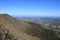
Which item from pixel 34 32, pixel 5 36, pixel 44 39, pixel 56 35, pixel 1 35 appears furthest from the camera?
pixel 56 35

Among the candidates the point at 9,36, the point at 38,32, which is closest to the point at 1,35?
the point at 9,36

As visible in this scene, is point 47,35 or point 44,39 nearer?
point 44,39

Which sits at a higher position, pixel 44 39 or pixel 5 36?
pixel 5 36

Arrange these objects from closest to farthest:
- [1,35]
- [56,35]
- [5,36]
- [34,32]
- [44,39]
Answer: [1,35] → [5,36] → [44,39] → [34,32] → [56,35]

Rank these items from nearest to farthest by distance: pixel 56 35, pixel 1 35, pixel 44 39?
pixel 1 35 < pixel 44 39 < pixel 56 35

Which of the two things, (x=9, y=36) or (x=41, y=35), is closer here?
(x=9, y=36)

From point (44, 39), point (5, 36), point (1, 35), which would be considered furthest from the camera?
point (44, 39)

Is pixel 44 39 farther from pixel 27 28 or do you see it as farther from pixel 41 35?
pixel 27 28

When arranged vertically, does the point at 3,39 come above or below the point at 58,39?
above

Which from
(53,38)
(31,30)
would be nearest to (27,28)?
(31,30)

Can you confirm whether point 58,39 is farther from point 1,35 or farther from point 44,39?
point 1,35
